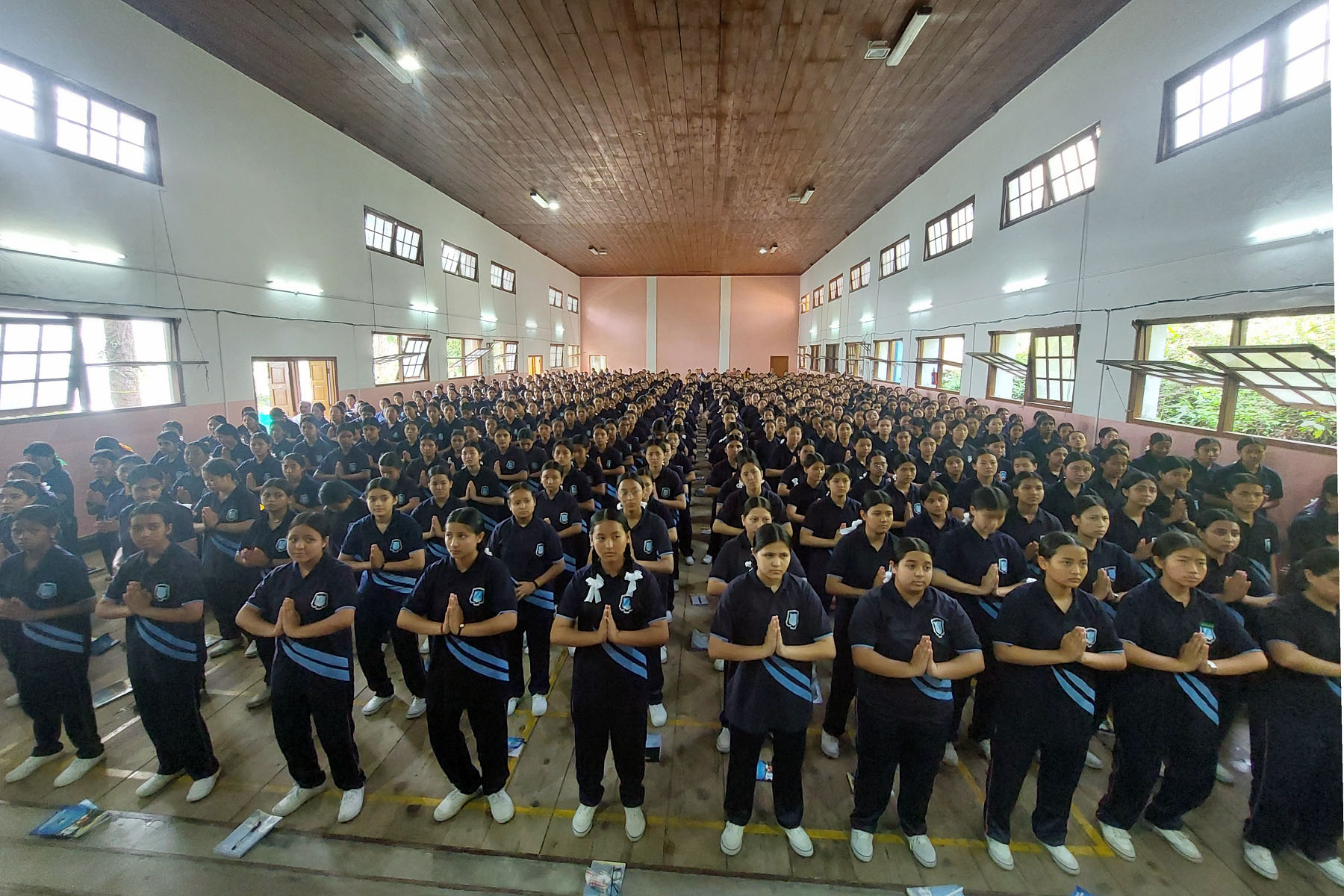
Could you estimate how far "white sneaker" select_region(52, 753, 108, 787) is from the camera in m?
3.90

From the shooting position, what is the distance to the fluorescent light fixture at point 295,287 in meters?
11.5

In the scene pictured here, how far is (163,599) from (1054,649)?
5788 millimetres

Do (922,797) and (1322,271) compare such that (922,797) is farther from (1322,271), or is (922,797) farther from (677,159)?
(677,159)

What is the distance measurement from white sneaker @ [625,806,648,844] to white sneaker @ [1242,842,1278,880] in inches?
149

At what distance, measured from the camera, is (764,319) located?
37.6m

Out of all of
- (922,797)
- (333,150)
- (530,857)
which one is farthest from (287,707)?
(333,150)

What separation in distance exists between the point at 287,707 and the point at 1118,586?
608 cm

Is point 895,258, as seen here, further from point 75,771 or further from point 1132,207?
point 75,771

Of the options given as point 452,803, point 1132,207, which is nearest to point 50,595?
point 452,803

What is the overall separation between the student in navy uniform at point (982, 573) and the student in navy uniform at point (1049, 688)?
805mm

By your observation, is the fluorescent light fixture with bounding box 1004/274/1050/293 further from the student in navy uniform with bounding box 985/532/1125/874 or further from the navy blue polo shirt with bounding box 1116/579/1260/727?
the student in navy uniform with bounding box 985/532/1125/874

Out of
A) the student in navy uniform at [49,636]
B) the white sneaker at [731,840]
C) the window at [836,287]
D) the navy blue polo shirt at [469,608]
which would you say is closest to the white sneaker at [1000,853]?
the white sneaker at [731,840]

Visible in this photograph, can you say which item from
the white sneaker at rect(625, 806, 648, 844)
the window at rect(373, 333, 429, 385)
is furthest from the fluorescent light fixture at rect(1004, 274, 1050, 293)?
the window at rect(373, 333, 429, 385)

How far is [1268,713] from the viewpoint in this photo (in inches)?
131
